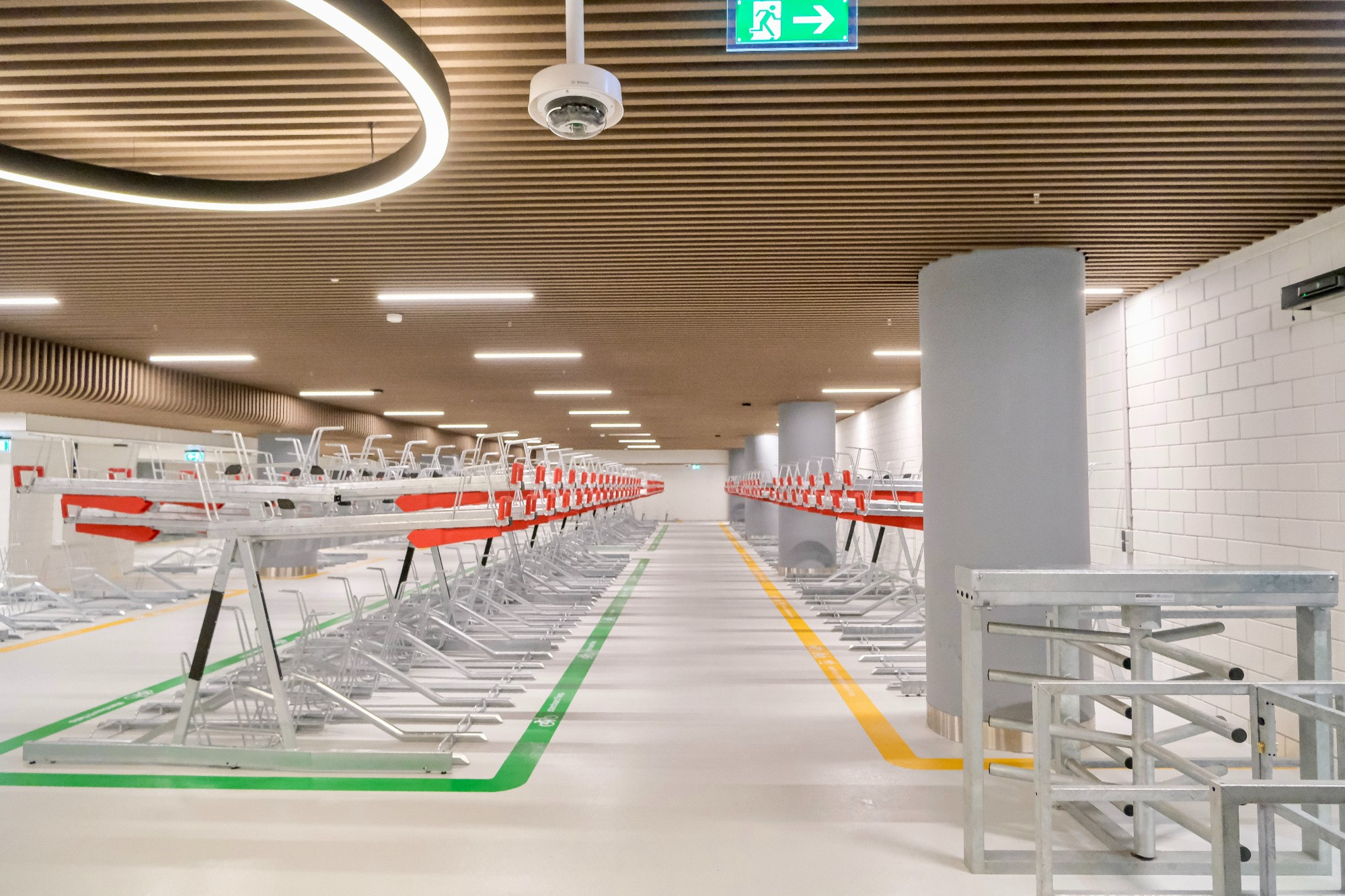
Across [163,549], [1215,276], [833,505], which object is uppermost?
[1215,276]

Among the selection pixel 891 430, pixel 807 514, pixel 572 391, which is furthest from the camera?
pixel 891 430

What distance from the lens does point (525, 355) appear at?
10031mm

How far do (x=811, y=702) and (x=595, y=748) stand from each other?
2024 mm

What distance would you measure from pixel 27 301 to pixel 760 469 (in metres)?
18.4

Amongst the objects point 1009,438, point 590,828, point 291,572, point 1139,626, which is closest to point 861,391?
point 1009,438

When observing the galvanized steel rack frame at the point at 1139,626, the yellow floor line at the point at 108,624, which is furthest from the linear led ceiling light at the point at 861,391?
the galvanized steel rack frame at the point at 1139,626

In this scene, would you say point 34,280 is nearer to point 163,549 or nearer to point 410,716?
point 410,716

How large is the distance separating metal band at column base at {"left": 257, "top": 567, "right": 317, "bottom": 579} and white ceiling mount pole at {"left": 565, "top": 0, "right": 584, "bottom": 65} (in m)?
14.8

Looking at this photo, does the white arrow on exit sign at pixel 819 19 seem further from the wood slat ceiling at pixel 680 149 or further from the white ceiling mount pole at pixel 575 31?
the white ceiling mount pole at pixel 575 31

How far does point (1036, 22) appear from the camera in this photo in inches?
117

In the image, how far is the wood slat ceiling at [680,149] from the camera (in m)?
3.03

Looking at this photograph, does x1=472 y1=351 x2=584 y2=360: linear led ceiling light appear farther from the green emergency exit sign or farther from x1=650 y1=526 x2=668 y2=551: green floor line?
x1=650 y1=526 x2=668 y2=551: green floor line

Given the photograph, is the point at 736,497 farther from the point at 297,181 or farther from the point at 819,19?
the point at 819,19

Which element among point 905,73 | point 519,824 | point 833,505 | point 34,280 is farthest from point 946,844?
point 34,280
